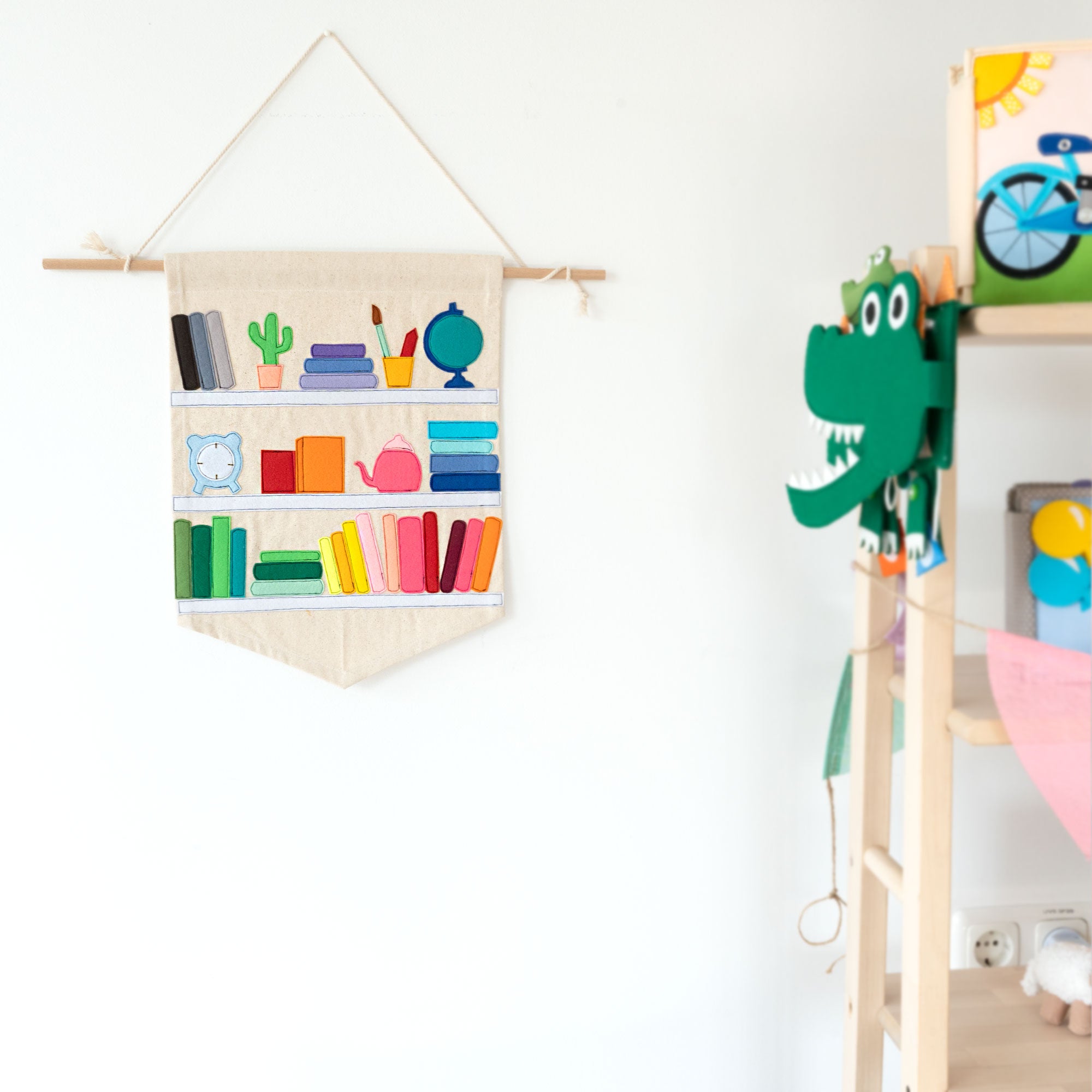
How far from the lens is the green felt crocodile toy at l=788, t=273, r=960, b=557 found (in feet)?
2.42

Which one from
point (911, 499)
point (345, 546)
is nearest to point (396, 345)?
point (345, 546)

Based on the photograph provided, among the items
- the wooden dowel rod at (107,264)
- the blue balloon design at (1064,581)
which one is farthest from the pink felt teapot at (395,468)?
the blue balloon design at (1064,581)

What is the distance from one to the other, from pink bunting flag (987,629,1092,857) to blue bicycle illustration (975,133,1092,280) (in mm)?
322

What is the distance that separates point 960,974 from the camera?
110 centimetres

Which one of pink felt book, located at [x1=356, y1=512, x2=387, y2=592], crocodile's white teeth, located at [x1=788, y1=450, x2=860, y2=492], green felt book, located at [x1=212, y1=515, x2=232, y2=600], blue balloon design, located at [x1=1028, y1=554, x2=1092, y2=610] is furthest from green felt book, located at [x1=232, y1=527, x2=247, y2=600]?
blue balloon design, located at [x1=1028, y1=554, x2=1092, y2=610]

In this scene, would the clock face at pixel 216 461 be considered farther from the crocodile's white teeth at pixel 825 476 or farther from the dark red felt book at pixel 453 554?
the crocodile's white teeth at pixel 825 476

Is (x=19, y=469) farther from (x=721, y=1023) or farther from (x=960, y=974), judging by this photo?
(x=960, y=974)

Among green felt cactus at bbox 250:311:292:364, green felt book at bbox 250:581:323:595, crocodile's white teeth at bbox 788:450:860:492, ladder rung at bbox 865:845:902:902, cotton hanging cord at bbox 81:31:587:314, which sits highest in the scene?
cotton hanging cord at bbox 81:31:587:314

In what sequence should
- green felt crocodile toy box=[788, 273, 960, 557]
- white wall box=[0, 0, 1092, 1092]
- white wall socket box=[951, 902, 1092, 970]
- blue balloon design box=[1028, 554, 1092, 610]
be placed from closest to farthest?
green felt crocodile toy box=[788, 273, 960, 557] < blue balloon design box=[1028, 554, 1092, 610] < white wall box=[0, 0, 1092, 1092] < white wall socket box=[951, 902, 1092, 970]

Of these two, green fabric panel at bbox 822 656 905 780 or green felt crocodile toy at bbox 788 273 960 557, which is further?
green fabric panel at bbox 822 656 905 780

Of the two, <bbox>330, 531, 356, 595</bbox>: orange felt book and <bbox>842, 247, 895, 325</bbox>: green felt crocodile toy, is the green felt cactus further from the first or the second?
<bbox>842, 247, 895, 325</bbox>: green felt crocodile toy

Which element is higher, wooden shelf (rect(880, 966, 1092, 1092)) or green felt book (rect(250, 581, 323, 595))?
green felt book (rect(250, 581, 323, 595))

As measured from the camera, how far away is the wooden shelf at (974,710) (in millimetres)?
786

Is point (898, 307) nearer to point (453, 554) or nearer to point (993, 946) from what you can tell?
point (453, 554)
